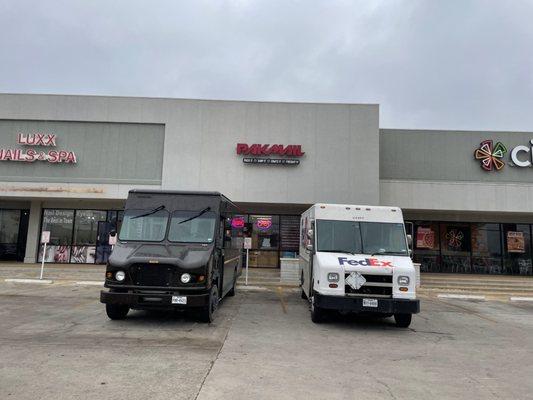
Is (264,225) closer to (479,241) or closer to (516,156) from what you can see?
(479,241)

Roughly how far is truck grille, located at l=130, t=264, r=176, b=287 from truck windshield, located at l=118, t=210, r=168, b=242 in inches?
40.0

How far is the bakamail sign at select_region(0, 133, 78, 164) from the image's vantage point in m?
21.1

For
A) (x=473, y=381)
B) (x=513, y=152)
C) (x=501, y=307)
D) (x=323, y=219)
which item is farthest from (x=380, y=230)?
(x=513, y=152)

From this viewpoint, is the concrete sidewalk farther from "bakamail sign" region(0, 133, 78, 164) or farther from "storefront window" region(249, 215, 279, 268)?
"bakamail sign" region(0, 133, 78, 164)

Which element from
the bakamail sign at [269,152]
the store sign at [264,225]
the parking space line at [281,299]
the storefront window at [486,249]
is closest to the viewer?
the parking space line at [281,299]

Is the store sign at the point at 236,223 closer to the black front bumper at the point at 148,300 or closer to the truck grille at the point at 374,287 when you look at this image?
the black front bumper at the point at 148,300

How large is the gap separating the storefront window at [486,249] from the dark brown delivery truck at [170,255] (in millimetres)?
17425

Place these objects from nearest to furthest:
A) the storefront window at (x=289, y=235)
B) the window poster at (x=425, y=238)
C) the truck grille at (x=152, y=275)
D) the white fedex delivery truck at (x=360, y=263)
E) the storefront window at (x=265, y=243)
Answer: the truck grille at (x=152, y=275) → the white fedex delivery truck at (x=360, y=263) → the storefront window at (x=289, y=235) → the storefront window at (x=265, y=243) → the window poster at (x=425, y=238)

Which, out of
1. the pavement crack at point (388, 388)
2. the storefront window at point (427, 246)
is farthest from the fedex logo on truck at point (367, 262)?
the storefront window at point (427, 246)

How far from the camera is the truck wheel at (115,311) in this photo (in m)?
9.33

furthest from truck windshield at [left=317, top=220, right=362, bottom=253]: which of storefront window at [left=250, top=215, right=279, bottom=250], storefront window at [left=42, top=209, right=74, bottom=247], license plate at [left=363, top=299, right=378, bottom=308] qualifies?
storefront window at [left=42, top=209, right=74, bottom=247]

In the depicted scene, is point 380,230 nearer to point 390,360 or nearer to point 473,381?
point 390,360

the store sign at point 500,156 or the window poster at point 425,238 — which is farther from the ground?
the store sign at point 500,156

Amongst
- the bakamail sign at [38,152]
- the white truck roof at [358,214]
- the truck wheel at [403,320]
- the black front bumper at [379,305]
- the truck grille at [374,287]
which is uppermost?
the bakamail sign at [38,152]
